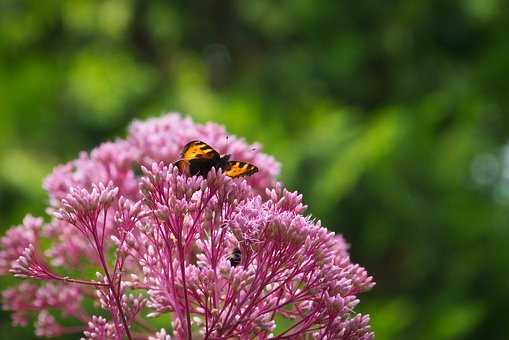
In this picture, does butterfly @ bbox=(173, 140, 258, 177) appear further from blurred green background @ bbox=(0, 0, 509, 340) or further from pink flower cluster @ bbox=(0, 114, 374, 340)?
blurred green background @ bbox=(0, 0, 509, 340)

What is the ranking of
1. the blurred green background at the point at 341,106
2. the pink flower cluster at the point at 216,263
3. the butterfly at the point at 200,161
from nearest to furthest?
1. the pink flower cluster at the point at 216,263
2. the butterfly at the point at 200,161
3. the blurred green background at the point at 341,106

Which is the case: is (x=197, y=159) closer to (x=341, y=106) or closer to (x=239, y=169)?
(x=239, y=169)

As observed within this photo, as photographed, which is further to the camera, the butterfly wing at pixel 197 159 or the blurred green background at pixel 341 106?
the blurred green background at pixel 341 106

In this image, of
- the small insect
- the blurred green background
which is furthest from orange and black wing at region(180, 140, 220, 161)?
the blurred green background

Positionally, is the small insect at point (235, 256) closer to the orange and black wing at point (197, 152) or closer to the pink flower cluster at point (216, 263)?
the pink flower cluster at point (216, 263)

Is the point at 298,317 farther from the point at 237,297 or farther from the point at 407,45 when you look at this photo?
the point at 407,45

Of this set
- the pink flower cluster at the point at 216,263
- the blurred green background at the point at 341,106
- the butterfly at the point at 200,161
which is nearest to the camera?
the pink flower cluster at the point at 216,263

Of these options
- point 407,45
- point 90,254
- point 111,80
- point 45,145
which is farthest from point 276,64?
point 90,254

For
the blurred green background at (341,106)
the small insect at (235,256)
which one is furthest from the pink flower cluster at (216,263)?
the blurred green background at (341,106)
